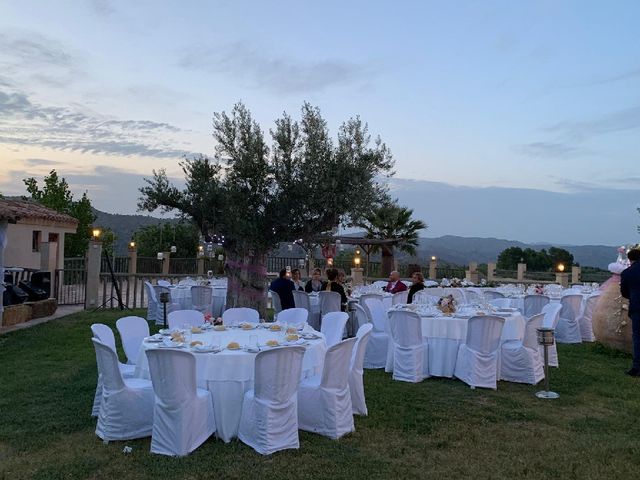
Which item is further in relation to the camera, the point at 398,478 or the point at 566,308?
the point at 566,308

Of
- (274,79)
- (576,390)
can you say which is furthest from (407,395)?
(274,79)

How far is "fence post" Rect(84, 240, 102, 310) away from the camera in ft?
53.2

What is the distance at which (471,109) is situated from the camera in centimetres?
1648

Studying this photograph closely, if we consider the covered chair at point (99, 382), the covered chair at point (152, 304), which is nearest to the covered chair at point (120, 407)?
the covered chair at point (99, 382)

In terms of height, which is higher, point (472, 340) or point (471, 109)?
point (471, 109)

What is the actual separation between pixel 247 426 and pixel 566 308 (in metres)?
9.13

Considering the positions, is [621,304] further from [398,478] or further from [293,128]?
[398,478]

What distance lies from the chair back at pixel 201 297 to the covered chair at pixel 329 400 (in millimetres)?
8149

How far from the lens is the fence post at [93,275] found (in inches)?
639

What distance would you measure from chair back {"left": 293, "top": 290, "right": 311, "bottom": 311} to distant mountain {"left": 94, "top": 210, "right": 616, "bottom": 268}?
925cm

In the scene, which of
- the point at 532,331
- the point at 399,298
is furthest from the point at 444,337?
the point at 399,298

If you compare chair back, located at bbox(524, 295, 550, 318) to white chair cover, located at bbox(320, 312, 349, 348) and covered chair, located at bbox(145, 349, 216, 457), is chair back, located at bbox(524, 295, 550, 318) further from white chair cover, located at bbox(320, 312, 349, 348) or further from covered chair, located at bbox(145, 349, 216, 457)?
covered chair, located at bbox(145, 349, 216, 457)

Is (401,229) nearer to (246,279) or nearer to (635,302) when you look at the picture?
(246,279)

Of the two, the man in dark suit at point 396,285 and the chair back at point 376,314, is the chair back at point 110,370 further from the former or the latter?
the man in dark suit at point 396,285
